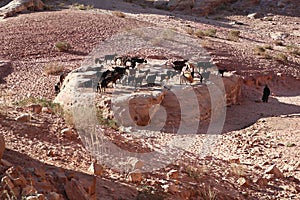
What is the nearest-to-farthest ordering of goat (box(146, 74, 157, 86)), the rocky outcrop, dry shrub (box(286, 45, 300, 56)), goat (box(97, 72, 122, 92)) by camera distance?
goat (box(97, 72, 122, 92)) < goat (box(146, 74, 157, 86)) < dry shrub (box(286, 45, 300, 56)) < the rocky outcrop

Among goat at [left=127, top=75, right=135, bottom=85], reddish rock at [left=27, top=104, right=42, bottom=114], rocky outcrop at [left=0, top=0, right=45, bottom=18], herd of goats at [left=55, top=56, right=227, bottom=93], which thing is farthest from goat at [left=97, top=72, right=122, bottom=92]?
rocky outcrop at [left=0, top=0, right=45, bottom=18]

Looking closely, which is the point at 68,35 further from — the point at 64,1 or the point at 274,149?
the point at 274,149

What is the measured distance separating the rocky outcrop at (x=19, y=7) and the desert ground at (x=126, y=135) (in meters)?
0.47

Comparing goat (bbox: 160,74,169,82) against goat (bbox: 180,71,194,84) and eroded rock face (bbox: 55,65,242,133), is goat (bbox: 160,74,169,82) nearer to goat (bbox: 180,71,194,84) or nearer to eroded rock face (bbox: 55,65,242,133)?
goat (bbox: 180,71,194,84)

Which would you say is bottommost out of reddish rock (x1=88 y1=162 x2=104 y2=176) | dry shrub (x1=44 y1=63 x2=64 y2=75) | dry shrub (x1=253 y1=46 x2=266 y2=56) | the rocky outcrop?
dry shrub (x1=44 y1=63 x2=64 y2=75)

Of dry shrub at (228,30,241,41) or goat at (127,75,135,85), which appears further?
dry shrub at (228,30,241,41)

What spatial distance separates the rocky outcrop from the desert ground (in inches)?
18.6

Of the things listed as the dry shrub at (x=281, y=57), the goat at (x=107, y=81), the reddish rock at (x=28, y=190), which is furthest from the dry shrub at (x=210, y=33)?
the reddish rock at (x=28, y=190)

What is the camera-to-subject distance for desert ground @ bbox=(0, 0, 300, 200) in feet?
18.6

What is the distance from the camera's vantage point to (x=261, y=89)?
16.7 m

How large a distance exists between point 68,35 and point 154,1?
52.7 feet

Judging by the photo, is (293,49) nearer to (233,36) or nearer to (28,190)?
(233,36)

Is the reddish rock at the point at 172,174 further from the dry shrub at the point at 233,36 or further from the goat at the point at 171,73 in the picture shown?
the dry shrub at the point at 233,36

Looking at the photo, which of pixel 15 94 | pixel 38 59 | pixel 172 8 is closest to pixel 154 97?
pixel 15 94
